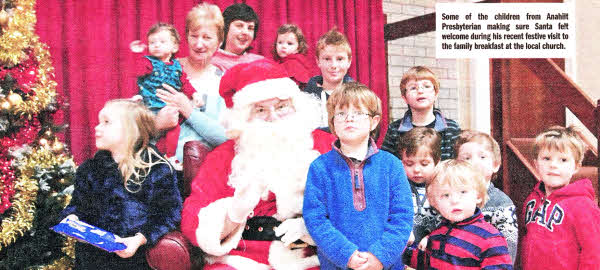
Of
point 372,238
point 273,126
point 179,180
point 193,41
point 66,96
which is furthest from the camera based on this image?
point 66,96

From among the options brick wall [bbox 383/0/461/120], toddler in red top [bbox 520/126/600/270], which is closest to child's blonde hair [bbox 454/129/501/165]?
toddler in red top [bbox 520/126/600/270]

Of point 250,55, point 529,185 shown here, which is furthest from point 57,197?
point 529,185

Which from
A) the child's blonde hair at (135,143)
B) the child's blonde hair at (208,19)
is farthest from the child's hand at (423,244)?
the child's blonde hair at (208,19)

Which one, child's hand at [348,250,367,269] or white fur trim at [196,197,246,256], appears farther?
white fur trim at [196,197,246,256]

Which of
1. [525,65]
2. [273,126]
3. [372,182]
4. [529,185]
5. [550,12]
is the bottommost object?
[529,185]

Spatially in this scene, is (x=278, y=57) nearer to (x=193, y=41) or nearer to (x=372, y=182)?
(x=193, y=41)

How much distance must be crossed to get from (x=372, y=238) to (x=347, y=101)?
1.64ft

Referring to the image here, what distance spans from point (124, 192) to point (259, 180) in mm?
544

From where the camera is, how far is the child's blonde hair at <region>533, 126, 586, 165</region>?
235 cm

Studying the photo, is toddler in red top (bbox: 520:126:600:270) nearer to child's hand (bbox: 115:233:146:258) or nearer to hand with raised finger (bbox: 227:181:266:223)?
Result: hand with raised finger (bbox: 227:181:266:223)

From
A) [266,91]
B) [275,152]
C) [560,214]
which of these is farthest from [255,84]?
[560,214]

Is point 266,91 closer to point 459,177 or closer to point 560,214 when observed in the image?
point 459,177

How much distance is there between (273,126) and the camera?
2184mm

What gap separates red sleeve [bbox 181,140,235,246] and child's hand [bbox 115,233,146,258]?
0.16 m
